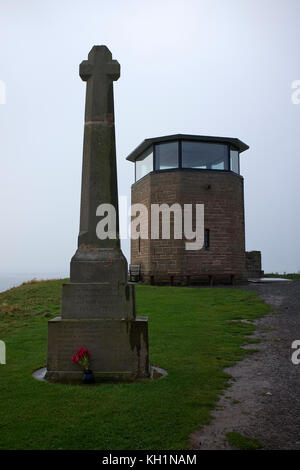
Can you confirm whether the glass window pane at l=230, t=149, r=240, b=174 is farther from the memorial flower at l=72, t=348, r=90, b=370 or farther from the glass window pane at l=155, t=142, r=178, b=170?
the memorial flower at l=72, t=348, r=90, b=370

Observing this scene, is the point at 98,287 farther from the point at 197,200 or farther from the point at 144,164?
the point at 144,164

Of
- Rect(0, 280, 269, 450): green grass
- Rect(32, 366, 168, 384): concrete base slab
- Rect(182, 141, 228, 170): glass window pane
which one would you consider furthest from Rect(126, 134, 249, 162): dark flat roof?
Rect(32, 366, 168, 384): concrete base slab

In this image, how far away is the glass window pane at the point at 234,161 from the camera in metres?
22.8

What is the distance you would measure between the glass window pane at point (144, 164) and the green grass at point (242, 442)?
19.4m

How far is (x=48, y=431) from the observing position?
13.9ft

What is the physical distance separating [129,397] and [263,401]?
5.99ft

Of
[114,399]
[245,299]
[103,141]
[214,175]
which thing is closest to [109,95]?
[103,141]

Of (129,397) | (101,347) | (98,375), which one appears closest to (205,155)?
(101,347)

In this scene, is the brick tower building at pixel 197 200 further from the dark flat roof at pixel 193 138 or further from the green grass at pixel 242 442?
A: the green grass at pixel 242 442

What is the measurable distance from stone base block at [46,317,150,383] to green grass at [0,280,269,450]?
39 centimetres

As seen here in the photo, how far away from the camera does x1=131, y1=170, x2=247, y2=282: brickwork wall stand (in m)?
21.2

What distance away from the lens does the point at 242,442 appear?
398 cm

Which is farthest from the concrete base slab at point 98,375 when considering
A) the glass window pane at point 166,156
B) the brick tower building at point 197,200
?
the glass window pane at point 166,156
